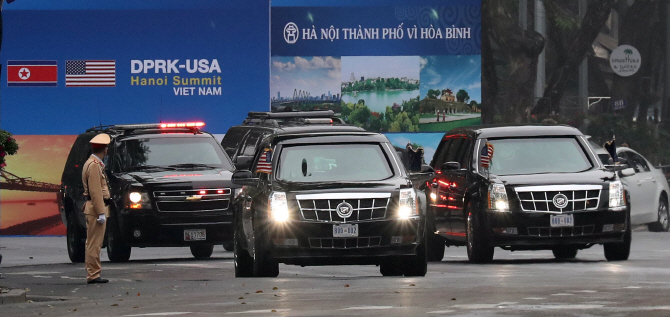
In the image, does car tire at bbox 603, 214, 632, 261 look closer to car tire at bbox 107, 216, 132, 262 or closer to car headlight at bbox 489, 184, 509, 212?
car headlight at bbox 489, 184, 509, 212

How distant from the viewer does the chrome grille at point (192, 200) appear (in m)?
22.7

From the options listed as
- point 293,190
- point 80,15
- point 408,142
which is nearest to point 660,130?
point 408,142

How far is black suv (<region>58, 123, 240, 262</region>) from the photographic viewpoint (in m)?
22.6

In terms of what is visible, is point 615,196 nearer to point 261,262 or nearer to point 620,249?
point 620,249

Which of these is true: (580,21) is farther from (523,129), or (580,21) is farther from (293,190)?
(293,190)

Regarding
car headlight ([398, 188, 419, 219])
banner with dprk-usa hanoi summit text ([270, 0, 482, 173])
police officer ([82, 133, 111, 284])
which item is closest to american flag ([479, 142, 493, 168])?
car headlight ([398, 188, 419, 219])

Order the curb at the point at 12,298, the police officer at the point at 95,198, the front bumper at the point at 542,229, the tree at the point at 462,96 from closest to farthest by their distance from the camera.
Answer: the curb at the point at 12,298, the police officer at the point at 95,198, the front bumper at the point at 542,229, the tree at the point at 462,96

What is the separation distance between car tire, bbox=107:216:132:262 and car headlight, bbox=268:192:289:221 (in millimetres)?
5893

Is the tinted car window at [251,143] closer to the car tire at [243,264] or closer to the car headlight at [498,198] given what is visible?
the car headlight at [498,198]

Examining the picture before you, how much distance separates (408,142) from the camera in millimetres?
31922

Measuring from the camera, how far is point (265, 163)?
59.2 feet

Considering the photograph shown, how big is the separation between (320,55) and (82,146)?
832cm

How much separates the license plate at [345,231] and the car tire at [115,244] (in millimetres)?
6244

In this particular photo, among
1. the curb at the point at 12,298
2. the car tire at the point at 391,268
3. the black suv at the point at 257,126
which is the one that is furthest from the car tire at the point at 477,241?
the curb at the point at 12,298
